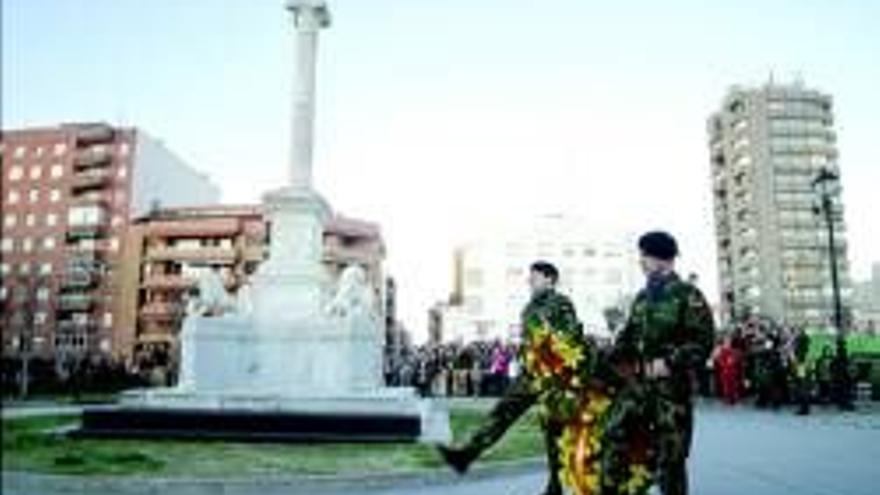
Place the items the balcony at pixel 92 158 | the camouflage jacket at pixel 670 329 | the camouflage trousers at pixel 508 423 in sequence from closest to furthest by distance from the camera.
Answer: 1. the camouflage jacket at pixel 670 329
2. the camouflage trousers at pixel 508 423
3. the balcony at pixel 92 158

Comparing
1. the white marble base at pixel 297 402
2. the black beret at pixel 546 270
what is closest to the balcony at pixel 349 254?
the white marble base at pixel 297 402

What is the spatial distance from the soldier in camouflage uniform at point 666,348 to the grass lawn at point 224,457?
4.98 metres

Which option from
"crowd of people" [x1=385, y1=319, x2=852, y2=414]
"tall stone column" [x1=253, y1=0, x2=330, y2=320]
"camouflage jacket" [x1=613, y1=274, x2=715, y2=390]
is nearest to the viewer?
"camouflage jacket" [x1=613, y1=274, x2=715, y2=390]

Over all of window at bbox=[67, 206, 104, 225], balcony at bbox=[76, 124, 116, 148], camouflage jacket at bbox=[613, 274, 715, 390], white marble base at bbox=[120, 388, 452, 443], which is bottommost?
white marble base at bbox=[120, 388, 452, 443]

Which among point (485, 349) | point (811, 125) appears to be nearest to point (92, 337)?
point (485, 349)

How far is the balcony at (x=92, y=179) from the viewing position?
96.6 meters

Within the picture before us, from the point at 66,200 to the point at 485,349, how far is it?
66375 millimetres

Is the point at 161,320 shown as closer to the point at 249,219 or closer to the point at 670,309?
the point at 249,219

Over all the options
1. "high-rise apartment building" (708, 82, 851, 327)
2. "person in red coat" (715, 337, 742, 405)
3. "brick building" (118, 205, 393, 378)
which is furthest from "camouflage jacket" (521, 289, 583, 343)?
"high-rise apartment building" (708, 82, 851, 327)

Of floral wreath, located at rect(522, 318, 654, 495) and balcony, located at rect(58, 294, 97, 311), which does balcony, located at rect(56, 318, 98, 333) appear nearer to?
balcony, located at rect(58, 294, 97, 311)

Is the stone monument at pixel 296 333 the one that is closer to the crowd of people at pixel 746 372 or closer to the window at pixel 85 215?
the crowd of people at pixel 746 372

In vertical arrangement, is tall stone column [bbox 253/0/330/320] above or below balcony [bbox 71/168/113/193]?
below

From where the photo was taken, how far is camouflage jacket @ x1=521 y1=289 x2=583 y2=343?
25.9 ft

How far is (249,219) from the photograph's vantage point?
9525cm
